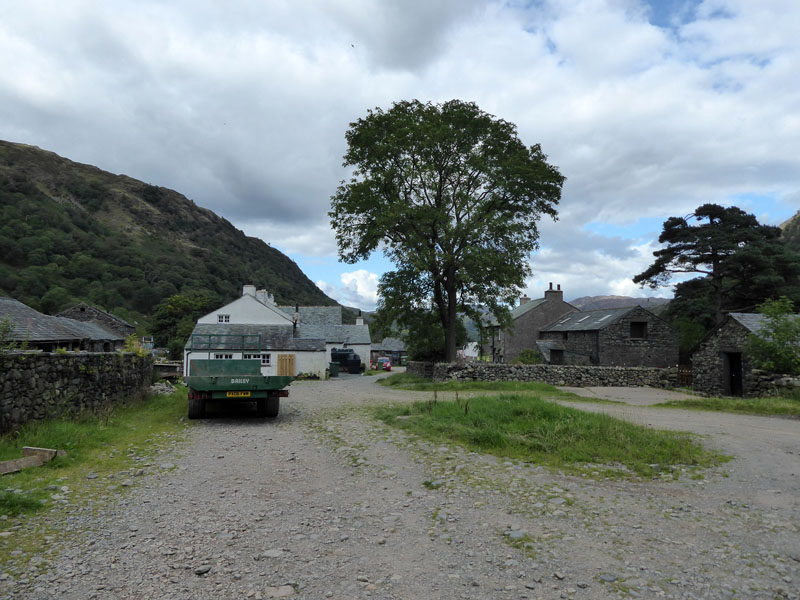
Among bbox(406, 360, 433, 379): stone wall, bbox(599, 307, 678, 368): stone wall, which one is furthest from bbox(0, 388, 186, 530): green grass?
bbox(599, 307, 678, 368): stone wall

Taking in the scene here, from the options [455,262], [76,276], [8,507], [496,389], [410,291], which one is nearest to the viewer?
[8,507]

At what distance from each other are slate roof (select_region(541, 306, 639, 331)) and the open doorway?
40.8 feet

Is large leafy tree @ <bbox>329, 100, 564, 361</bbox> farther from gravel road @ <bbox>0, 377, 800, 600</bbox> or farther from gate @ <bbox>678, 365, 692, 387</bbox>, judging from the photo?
gravel road @ <bbox>0, 377, 800, 600</bbox>

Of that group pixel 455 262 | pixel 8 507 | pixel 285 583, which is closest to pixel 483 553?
pixel 285 583

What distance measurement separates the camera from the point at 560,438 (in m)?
8.58

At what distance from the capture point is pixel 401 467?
24.7ft

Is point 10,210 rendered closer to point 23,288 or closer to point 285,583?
point 23,288

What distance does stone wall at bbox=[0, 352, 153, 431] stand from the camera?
830cm

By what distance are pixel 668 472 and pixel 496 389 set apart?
17.3 m

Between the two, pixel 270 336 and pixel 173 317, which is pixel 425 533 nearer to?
pixel 270 336

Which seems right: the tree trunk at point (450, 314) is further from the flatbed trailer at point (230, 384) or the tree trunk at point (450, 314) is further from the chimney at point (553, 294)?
the chimney at point (553, 294)

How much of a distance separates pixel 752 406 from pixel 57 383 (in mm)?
19823

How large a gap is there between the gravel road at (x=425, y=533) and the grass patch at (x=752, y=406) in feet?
28.7

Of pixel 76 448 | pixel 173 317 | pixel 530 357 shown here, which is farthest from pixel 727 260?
pixel 173 317
